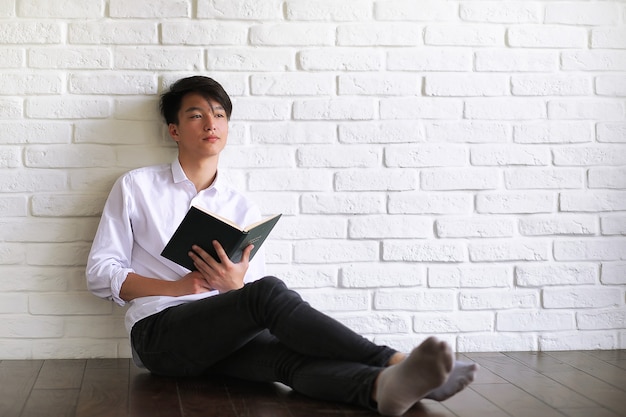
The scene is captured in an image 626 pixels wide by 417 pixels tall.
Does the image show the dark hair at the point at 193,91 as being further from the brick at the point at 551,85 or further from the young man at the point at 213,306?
the brick at the point at 551,85

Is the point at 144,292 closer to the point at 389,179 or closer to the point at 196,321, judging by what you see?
the point at 196,321

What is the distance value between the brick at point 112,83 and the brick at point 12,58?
0.60 feet

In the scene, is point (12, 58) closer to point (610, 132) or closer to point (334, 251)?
point (334, 251)

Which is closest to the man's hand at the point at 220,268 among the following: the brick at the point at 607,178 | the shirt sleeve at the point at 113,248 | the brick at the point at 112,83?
the shirt sleeve at the point at 113,248

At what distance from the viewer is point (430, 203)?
305 centimetres

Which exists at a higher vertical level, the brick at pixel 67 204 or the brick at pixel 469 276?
the brick at pixel 67 204

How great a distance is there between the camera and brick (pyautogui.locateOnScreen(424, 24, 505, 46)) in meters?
3.02

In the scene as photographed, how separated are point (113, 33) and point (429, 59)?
118 centimetres

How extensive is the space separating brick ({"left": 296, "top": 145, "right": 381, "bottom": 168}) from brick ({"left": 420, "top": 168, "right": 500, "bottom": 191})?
0.68ft

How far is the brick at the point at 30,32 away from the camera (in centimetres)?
285

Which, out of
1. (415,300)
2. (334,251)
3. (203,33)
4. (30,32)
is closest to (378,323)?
(415,300)

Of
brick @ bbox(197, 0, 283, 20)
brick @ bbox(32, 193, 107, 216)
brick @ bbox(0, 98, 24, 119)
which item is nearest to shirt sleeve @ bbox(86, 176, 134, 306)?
brick @ bbox(32, 193, 107, 216)

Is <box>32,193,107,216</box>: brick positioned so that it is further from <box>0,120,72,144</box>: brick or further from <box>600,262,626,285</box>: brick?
<box>600,262,626,285</box>: brick

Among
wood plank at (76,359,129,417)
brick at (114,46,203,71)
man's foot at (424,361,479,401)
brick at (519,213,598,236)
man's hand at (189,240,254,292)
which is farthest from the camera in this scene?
brick at (519,213,598,236)
